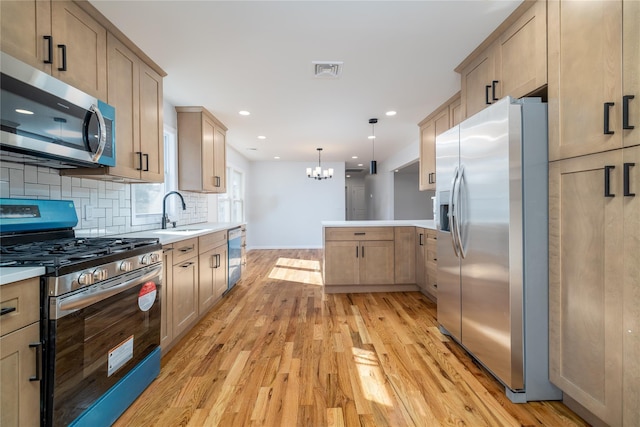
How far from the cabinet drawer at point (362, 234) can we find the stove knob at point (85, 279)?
275cm

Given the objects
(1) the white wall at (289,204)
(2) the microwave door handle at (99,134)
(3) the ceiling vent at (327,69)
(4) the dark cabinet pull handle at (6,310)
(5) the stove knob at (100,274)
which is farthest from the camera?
(1) the white wall at (289,204)

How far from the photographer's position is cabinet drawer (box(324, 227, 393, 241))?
3.83 metres

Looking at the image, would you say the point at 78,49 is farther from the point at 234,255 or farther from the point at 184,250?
the point at 234,255

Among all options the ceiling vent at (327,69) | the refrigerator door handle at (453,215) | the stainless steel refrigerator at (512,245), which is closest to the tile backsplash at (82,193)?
the ceiling vent at (327,69)

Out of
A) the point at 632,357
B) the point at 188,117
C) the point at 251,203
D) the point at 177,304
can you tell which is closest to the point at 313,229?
the point at 251,203

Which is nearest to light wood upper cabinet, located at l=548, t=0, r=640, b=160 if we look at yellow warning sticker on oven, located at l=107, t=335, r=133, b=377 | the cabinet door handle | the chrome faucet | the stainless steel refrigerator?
the stainless steel refrigerator

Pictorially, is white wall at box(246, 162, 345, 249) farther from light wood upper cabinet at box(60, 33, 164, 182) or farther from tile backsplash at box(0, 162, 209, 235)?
light wood upper cabinet at box(60, 33, 164, 182)

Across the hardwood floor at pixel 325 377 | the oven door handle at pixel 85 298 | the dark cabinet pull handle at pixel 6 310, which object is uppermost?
the dark cabinet pull handle at pixel 6 310

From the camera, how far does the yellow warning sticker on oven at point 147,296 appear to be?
1710mm

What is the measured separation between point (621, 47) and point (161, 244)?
2658 mm

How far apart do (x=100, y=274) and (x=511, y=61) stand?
2726 millimetres

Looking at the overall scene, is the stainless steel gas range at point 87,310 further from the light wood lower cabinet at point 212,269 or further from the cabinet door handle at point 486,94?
the cabinet door handle at point 486,94

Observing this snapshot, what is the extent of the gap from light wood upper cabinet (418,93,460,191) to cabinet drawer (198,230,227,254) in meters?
2.82

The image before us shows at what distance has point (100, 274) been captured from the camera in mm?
1370
